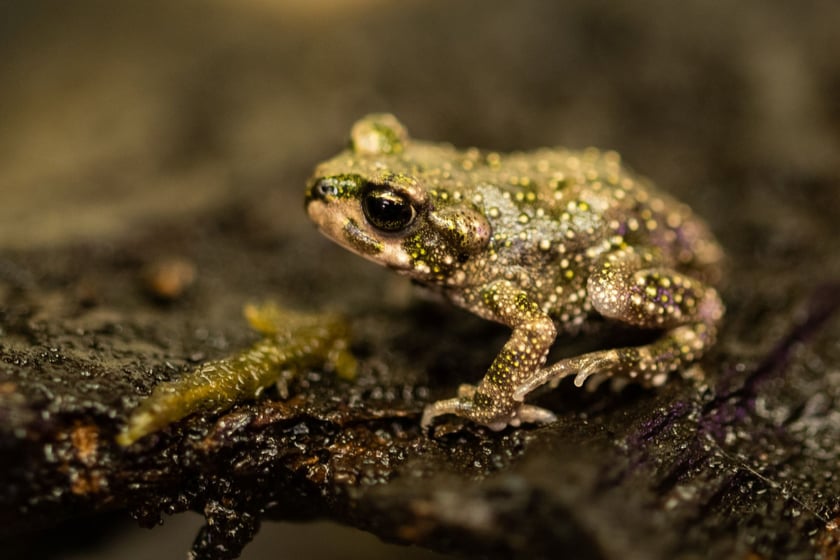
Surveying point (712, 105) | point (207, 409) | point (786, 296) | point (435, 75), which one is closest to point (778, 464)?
point (786, 296)

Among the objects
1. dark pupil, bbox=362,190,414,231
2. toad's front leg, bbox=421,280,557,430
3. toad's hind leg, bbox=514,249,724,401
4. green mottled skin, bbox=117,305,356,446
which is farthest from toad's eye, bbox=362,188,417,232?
toad's hind leg, bbox=514,249,724,401

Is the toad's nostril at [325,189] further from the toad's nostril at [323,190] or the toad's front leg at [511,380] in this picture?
the toad's front leg at [511,380]

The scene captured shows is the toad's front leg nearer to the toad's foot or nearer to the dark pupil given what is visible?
the toad's foot

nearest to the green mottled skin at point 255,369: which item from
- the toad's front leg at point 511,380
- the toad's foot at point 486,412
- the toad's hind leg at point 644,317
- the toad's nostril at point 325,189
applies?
the toad's foot at point 486,412

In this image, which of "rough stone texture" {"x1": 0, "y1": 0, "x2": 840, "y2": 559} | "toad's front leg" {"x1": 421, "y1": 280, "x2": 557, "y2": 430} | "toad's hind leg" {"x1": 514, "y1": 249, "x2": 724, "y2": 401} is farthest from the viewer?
"toad's hind leg" {"x1": 514, "y1": 249, "x2": 724, "y2": 401}

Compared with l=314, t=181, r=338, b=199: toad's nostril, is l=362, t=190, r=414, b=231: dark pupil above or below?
below

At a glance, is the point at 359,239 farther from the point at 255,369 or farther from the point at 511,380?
the point at 511,380

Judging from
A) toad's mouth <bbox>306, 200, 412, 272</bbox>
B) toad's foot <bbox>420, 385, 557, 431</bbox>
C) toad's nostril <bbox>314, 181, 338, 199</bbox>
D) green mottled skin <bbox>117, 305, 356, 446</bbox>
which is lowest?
toad's foot <bbox>420, 385, 557, 431</bbox>
